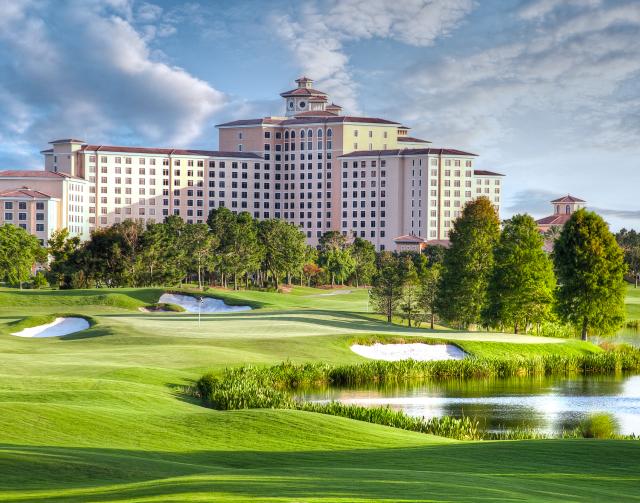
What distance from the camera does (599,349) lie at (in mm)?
62875

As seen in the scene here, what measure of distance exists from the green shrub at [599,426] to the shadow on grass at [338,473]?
31.6 feet

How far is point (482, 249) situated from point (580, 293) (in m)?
8.02

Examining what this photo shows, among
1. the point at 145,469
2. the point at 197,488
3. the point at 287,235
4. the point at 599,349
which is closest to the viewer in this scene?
the point at 197,488

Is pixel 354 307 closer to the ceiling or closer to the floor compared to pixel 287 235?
closer to the floor

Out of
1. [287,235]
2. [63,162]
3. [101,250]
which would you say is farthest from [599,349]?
[63,162]

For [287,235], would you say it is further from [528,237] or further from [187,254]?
[528,237]

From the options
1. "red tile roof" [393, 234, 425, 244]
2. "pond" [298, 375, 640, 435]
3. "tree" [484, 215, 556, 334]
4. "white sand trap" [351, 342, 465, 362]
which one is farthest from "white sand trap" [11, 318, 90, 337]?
"red tile roof" [393, 234, 425, 244]

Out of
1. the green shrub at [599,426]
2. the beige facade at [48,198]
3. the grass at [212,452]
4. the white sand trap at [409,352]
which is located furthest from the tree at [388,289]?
the beige facade at [48,198]

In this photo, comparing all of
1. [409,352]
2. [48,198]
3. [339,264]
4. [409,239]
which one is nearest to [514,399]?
[409,352]

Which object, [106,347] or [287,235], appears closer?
[106,347]

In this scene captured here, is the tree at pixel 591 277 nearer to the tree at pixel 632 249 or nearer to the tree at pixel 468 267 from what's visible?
the tree at pixel 468 267

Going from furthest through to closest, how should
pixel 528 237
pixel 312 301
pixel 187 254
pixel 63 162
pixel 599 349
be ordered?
1. pixel 63 162
2. pixel 187 254
3. pixel 312 301
4. pixel 528 237
5. pixel 599 349

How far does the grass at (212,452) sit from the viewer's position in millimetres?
14406

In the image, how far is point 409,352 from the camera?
54312mm
